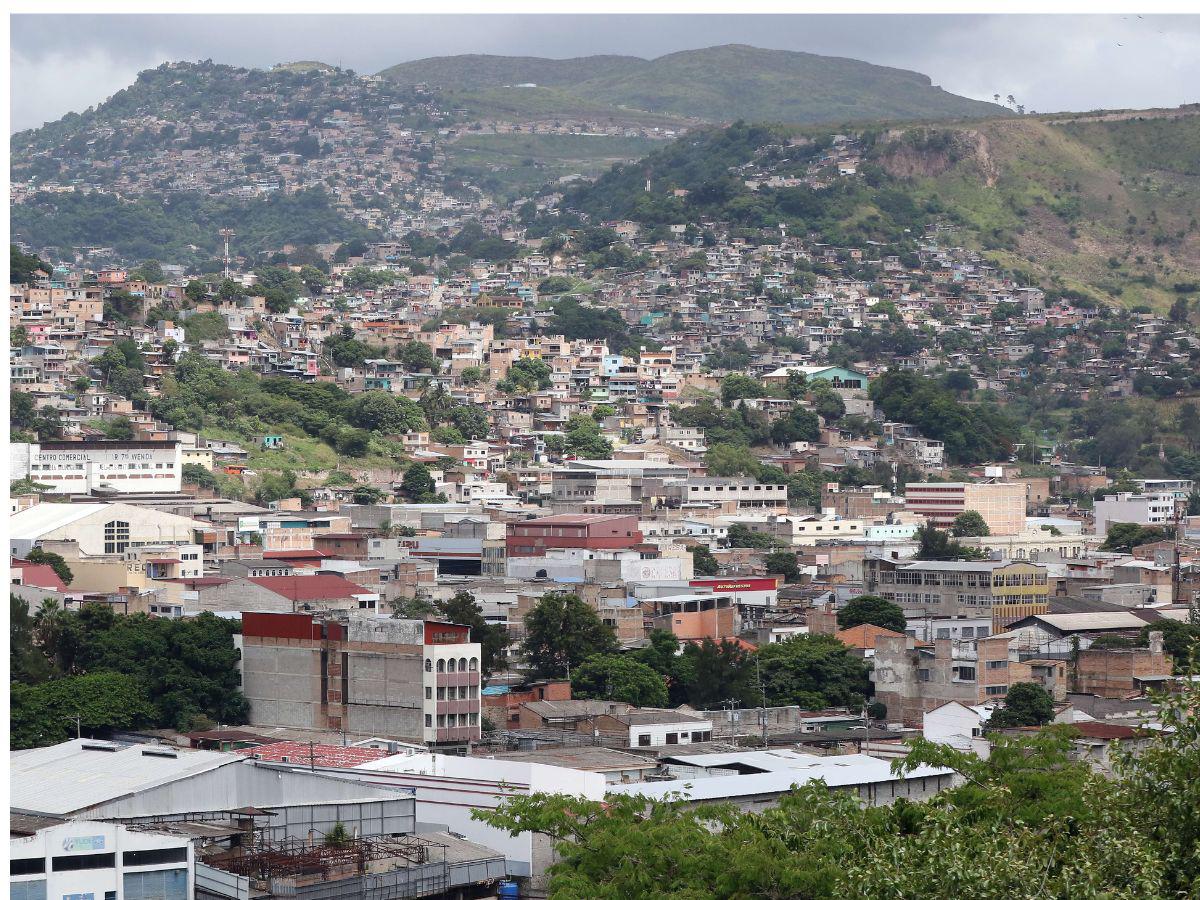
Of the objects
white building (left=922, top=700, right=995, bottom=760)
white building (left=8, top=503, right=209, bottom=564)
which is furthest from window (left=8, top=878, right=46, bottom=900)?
white building (left=8, top=503, right=209, bottom=564)

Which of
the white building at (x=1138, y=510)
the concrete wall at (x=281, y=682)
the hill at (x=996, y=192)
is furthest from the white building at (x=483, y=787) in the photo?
the hill at (x=996, y=192)

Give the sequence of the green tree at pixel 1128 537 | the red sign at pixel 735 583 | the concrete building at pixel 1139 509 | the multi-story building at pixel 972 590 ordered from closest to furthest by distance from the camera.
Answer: the multi-story building at pixel 972 590, the red sign at pixel 735 583, the green tree at pixel 1128 537, the concrete building at pixel 1139 509

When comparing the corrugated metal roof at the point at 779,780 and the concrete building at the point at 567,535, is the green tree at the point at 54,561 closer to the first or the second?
the concrete building at the point at 567,535

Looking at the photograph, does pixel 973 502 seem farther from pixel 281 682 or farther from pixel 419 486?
pixel 281 682

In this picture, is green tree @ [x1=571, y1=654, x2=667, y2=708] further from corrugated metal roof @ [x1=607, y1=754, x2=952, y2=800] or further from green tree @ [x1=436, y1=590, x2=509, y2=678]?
corrugated metal roof @ [x1=607, y1=754, x2=952, y2=800]

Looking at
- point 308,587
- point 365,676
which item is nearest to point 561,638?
point 308,587

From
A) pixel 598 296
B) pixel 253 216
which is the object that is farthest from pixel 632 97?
pixel 598 296
